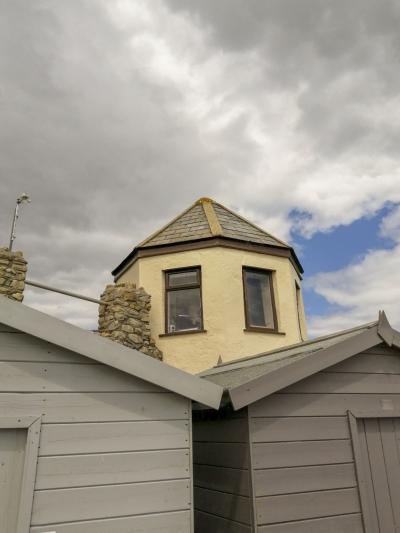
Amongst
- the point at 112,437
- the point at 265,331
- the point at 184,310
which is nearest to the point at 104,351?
the point at 112,437

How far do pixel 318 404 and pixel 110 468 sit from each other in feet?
6.77

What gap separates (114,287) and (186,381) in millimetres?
6774

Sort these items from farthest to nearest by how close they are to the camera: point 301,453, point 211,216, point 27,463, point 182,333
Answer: point 211,216 → point 182,333 → point 301,453 → point 27,463

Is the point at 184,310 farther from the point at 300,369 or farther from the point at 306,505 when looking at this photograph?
the point at 306,505

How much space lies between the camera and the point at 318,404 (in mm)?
3996

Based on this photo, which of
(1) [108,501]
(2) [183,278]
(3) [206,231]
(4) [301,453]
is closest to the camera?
(1) [108,501]

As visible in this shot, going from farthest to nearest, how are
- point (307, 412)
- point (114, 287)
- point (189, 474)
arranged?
point (114, 287), point (307, 412), point (189, 474)

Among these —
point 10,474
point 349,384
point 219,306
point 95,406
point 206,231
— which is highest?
point 206,231

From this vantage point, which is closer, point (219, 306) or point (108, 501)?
point (108, 501)

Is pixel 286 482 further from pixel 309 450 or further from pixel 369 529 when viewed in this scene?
pixel 369 529

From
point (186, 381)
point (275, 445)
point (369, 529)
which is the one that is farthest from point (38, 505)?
point (369, 529)

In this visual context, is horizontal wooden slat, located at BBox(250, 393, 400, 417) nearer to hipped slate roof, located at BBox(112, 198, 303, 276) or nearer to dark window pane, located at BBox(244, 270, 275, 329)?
dark window pane, located at BBox(244, 270, 275, 329)

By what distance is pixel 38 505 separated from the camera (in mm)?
2908

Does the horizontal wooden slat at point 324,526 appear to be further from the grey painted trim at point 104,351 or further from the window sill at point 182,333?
the window sill at point 182,333
